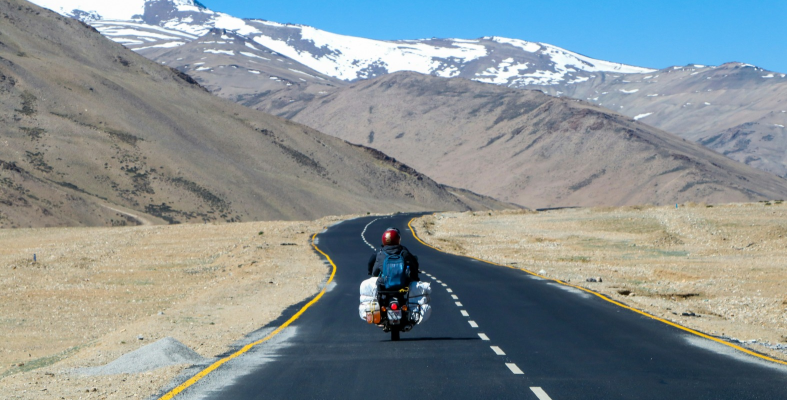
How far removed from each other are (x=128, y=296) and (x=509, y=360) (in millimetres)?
21058

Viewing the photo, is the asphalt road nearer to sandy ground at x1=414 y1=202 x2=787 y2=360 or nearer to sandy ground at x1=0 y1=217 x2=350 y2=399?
sandy ground at x1=0 y1=217 x2=350 y2=399

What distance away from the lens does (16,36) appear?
130 m

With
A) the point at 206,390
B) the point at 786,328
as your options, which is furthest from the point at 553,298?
the point at 206,390

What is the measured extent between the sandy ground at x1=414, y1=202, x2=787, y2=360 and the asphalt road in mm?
1843

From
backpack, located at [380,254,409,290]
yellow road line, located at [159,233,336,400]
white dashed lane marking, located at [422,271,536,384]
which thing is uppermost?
backpack, located at [380,254,409,290]

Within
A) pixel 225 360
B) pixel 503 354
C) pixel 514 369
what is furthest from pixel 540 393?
pixel 225 360

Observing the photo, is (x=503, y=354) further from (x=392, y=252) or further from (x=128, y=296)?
(x=128, y=296)

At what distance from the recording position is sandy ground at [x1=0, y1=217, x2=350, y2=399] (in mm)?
13200

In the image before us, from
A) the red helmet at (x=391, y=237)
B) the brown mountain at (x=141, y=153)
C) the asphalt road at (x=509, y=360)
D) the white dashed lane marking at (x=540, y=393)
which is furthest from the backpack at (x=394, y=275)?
the brown mountain at (x=141, y=153)

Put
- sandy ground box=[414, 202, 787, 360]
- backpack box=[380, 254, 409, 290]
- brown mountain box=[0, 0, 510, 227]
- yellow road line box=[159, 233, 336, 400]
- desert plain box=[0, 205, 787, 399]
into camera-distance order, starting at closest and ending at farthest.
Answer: yellow road line box=[159, 233, 336, 400], backpack box=[380, 254, 409, 290], desert plain box=[0, 205, 787, 399], sandy ground box=[414, 202, 787, 360], brown mountain box=[0, 0, 510, 227]

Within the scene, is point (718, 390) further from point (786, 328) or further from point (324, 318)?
point (786, 328)

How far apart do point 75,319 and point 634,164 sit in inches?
6720

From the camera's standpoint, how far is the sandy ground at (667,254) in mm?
23312

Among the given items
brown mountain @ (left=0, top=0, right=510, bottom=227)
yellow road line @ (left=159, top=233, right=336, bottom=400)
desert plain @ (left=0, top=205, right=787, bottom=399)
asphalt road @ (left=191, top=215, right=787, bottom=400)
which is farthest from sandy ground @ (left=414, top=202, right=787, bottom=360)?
brown mountain @ (left=0, top=0, right=510, bottom=227)
